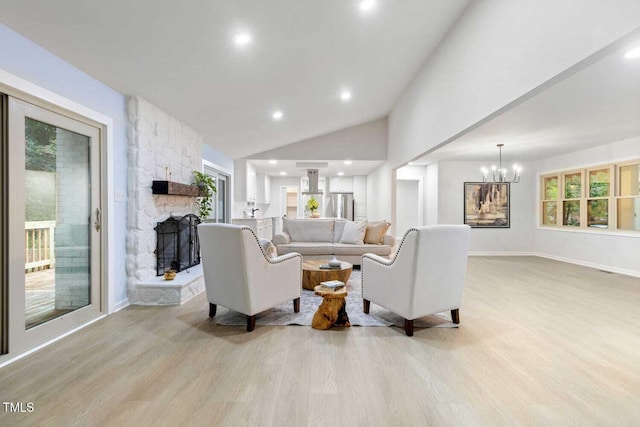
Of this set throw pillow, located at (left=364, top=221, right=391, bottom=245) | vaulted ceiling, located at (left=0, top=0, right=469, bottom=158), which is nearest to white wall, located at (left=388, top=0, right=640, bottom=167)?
vaulted ceiling, located at (left=0, top=0, right=469, bottom=158)

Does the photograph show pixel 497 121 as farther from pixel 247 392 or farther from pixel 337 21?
pixel 247 392

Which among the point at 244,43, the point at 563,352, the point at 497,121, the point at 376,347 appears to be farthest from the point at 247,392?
the point at 497,121

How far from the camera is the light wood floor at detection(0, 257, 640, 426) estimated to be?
67.2 inches

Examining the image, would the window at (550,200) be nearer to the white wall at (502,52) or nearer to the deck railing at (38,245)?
the white wall at (502,52)

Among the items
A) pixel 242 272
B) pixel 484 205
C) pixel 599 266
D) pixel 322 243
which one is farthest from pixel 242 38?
pixel 599 266

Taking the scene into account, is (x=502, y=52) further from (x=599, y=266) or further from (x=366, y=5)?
(x=599, y=266)

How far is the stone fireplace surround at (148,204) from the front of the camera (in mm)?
3584

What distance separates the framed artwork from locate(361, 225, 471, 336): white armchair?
540 cm

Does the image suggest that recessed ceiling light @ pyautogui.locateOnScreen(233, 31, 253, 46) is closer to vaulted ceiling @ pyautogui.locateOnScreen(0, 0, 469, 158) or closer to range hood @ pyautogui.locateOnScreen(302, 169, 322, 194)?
vaulted ceiling @ pyautogui.locateOnScreen(0, 0, 469, 158)

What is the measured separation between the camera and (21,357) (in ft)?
7.55

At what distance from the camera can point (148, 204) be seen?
3826mm

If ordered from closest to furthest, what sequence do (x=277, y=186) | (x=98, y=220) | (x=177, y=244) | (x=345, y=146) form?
(x=98, y=220), (x=177, y=244), (x=345, y=146), (x=277, y=186)

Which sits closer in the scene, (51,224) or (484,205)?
(51,224)

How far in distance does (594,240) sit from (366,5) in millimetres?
6372
